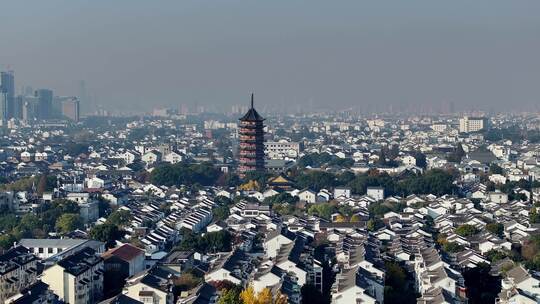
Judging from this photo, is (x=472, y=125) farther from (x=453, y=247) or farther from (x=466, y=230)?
(x=453, y=247)

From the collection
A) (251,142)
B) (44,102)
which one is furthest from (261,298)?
(44,102)

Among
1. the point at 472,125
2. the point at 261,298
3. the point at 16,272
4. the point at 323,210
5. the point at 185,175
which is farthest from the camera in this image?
the point at 472,125

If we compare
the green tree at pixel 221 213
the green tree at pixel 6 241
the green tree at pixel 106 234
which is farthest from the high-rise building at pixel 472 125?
the green tree at pixel 6 241

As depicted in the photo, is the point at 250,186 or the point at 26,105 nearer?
the point at 250,186

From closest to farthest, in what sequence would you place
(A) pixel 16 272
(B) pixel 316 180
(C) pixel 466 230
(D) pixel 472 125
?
(A) pixel 16 272
(C) pixel 466 230
(B) pixel 316 180
(D) pixel 472 125

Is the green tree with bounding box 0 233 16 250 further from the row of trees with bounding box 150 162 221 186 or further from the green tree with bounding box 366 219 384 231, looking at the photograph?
the row of trees with bounding box 150 162 221 186

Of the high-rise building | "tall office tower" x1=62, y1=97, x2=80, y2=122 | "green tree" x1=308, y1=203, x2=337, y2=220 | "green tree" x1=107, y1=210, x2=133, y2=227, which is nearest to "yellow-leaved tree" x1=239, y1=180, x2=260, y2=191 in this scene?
"green tree" x1=308, y1=203, x2=337, y2=220

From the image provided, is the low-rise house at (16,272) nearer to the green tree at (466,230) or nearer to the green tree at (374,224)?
the green tree at (374,224)
